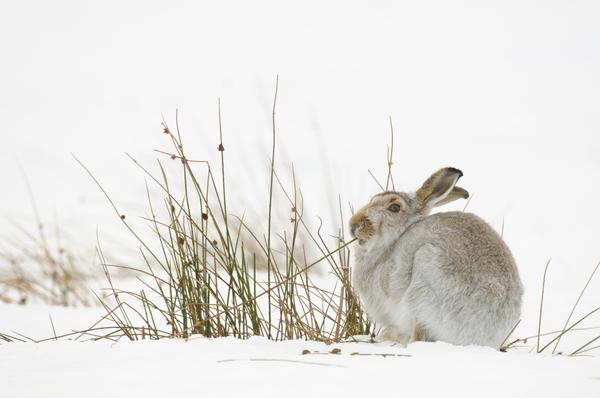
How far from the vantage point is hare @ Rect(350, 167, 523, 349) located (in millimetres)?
3301

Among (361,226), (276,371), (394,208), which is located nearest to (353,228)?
(361,226)

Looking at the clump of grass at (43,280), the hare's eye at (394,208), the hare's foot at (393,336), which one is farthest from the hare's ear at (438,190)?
the clump of grass at (43,280)

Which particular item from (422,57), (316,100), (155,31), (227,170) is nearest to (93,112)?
(316,100)

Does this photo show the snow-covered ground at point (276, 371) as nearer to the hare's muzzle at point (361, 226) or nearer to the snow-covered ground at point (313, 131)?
the snow-covered ground at point (313, 131)

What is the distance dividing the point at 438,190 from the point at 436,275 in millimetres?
650

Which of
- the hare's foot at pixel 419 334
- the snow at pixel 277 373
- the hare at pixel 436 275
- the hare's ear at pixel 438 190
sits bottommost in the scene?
the snow at pixel 277 373

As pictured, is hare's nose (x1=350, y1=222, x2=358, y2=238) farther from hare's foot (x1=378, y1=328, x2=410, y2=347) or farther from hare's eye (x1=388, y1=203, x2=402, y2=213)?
hare's foot (x1=378, y1=328, x2=410, y2=347)

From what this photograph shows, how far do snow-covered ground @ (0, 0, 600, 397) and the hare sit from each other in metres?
0.21

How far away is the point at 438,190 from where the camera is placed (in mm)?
3818

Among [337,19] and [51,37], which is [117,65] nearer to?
[51,37]

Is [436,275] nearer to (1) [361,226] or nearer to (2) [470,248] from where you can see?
(2) [470,248]

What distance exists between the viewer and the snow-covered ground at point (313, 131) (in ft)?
8.50

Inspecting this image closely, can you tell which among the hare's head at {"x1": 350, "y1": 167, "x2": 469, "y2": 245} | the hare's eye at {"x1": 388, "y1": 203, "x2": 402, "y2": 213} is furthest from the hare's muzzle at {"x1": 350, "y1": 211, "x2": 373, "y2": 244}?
→ the hare's eye at {"x1": 388, "y1": 203, "x2": 402, "y2": 213}

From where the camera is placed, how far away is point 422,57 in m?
20.9
